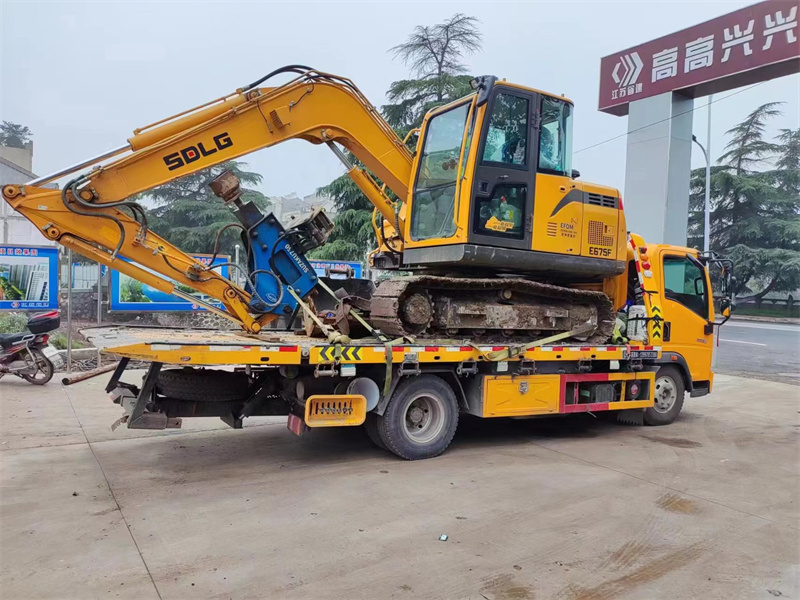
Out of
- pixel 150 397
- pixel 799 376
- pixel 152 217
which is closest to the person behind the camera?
pixel 150 397

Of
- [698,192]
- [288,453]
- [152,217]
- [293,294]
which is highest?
[698,192]

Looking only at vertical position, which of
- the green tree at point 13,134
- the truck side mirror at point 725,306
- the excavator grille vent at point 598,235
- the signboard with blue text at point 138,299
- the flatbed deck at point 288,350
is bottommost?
the flatbed deck at point 288,350

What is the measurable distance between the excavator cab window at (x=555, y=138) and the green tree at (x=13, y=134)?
61.0 metres

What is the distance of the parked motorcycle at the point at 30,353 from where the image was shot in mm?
9766

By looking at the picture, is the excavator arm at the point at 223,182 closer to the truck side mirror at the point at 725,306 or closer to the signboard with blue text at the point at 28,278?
the truck side mirror at the point at 725,306

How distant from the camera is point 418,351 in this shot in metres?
6.12

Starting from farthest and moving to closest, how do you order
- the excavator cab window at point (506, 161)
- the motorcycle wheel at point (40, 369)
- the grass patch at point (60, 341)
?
the grass patch at point (60, 341)
the motorcycle wheel at point (40, 369)
the excavator cab window at point (506, 161)

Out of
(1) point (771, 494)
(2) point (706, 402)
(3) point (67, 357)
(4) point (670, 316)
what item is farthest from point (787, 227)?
(3) point (67, 357)

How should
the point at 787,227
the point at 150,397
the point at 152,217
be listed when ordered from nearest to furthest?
1. the point at 150,397
2. the point at 152,217
3. the point at 787,227

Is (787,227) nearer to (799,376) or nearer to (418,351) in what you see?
(799,376)

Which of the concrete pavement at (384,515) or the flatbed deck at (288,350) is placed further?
the flatbed deck at (288,350)

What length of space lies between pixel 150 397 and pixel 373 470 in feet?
7.20

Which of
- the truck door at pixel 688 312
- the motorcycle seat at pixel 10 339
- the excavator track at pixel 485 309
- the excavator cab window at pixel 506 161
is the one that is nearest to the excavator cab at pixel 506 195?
the excavator cab window at pixel 506 161

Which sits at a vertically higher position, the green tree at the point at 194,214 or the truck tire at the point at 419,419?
the green tree at the point at 194,214
